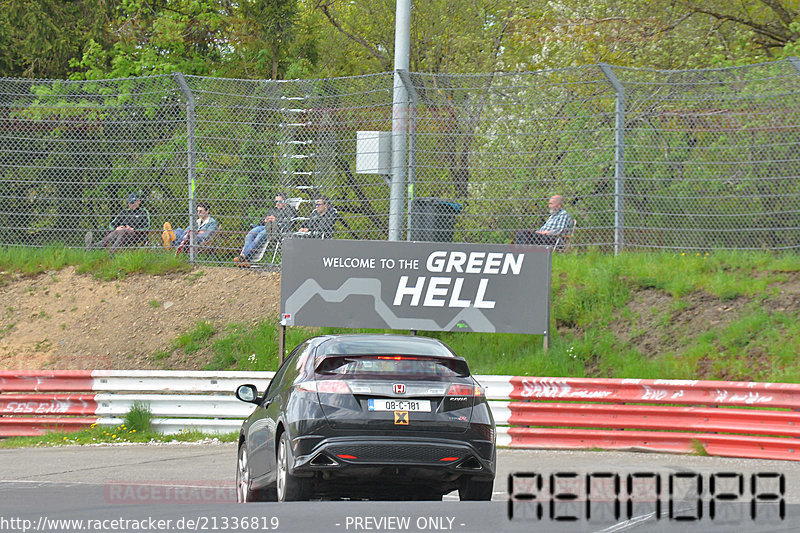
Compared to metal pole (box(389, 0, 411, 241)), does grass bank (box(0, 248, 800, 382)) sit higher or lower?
lower

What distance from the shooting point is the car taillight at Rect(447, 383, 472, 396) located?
8.63 metres

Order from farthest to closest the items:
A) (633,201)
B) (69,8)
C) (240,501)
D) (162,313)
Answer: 1. (69,8)
2. (162,313)
3. (633,201)
4. (240,501)

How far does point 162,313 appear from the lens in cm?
1839

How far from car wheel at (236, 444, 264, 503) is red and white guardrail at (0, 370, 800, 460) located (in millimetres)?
4712

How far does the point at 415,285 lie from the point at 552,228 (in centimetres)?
221

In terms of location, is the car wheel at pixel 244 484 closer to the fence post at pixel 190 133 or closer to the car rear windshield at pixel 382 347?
the car rear windshield at pixel 382 347

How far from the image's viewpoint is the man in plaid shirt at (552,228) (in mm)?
16578

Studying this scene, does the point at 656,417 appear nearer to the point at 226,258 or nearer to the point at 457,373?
the point at 457,373

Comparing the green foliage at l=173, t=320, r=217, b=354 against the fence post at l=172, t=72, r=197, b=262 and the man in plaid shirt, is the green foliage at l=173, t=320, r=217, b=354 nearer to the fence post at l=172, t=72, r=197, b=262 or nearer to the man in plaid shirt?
the fence post at l=172, t=72, r=197, b=262

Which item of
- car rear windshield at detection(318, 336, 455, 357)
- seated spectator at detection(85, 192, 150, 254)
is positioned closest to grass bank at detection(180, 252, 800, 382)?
seated spectator at detection(85, 192, 150, 254)

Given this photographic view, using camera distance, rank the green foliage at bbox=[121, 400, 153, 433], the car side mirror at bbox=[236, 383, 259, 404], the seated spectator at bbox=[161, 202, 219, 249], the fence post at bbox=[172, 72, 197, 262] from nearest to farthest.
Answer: the car side mirror at bbox=[236, 383, 259, 404] < the green foliage at bbox=[121, 400, 153, 433] < the fence post at bbox=[172, 72, 197, 262] < the seated spectator at bbox=[161, 202, 219, 249]

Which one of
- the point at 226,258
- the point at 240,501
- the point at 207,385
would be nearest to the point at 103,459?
the point at 207,385

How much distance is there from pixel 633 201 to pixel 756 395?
170 inches

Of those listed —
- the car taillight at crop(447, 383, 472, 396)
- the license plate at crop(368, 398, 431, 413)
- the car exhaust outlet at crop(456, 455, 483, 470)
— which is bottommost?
the car exhaust outlet at crop(456, 455, 483, 470)
